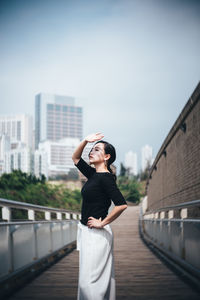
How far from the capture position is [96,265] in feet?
10.3

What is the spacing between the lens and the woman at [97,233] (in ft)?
10.2

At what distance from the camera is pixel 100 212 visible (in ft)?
10.6

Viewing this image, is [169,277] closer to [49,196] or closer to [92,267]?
[92,267]

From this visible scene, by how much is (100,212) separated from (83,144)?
565 mm

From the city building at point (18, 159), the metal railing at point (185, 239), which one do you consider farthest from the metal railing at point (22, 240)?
the city building at point (18, 159)

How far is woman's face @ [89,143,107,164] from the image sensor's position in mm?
3355

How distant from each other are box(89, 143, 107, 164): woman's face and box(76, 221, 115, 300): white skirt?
534 millimetres

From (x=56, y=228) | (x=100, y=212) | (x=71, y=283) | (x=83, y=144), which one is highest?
(x=83, y=144)

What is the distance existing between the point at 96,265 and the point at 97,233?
0.24 m

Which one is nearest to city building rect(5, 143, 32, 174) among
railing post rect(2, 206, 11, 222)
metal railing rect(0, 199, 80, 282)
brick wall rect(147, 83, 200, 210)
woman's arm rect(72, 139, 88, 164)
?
brick wall rect(147, 83, 200, 210)

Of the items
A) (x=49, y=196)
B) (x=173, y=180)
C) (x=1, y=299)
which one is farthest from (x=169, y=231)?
(x=49, y=196)

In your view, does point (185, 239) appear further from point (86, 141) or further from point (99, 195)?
point (86, 141)

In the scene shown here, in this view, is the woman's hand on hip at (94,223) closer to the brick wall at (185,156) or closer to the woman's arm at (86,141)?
the woman's arm at (86,141)

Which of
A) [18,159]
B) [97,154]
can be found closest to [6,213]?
[97,154]
